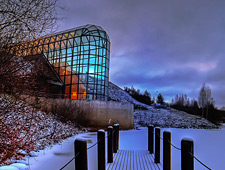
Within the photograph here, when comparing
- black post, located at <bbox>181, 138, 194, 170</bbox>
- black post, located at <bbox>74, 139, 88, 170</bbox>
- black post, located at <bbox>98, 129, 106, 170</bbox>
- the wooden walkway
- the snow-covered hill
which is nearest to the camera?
black post, located at <bbox>74, 139, 88, 170</bbox>

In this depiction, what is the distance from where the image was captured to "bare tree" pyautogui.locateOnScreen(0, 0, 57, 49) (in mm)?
3250

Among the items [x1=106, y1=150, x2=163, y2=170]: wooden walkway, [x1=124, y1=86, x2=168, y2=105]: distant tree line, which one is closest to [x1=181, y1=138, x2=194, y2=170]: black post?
[x1=106, y1=150, x2=163, y2=170]: wooden walkway

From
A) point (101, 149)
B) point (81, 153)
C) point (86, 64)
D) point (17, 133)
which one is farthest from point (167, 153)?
point (86, 64)

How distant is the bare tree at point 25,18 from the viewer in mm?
3250

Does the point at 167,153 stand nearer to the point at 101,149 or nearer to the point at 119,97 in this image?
the point at 101,149

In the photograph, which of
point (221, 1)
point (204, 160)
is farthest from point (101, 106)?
point (221, 1)

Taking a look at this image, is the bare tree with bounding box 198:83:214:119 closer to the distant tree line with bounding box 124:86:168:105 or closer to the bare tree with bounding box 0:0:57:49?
the distant tree line with bounding box 124:86:168:105

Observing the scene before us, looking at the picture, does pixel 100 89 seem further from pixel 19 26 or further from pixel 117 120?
pixel 19 26

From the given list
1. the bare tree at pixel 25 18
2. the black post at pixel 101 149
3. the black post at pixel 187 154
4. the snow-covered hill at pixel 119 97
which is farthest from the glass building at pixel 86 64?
the snow-covered hill at pixel 119 97

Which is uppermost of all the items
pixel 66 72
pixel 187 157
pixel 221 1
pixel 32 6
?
pixel 221 1

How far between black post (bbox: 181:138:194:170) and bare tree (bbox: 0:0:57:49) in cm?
351

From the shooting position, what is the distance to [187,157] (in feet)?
8.39

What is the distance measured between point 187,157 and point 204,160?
6.64 m

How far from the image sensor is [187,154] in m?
2.55
